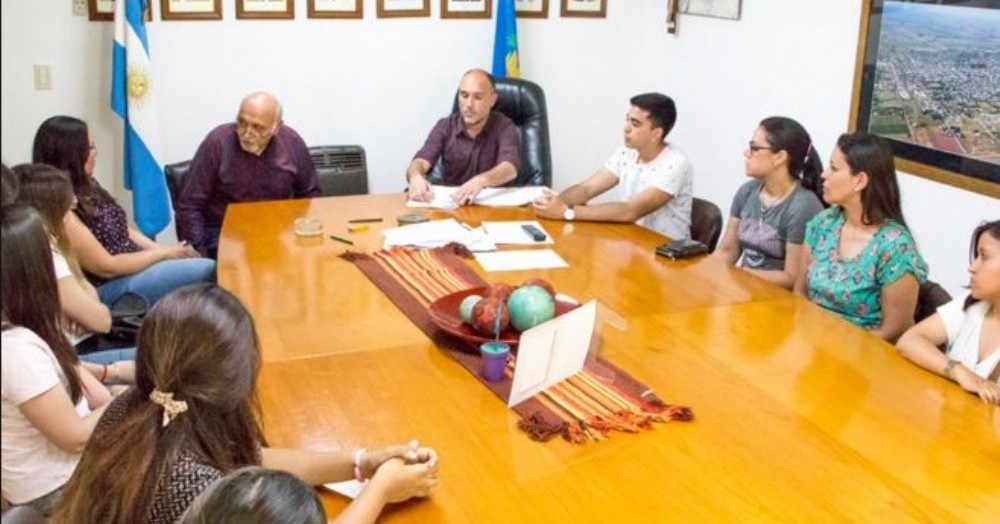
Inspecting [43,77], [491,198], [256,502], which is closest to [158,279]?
[491,198]

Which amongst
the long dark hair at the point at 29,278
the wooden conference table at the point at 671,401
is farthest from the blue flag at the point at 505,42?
the long dark hair at the point at 29,278

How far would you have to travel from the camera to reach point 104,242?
3016 millimetres

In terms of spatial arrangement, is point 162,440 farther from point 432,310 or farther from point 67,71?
point 67,71

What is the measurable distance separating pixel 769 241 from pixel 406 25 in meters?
2.33

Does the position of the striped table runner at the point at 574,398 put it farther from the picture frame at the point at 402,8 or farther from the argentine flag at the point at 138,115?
the picture frame at the point at 402,8

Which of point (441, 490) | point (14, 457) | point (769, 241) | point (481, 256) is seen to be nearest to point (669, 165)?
point (769, 241)

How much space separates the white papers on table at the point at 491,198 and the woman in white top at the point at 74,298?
1.22 meters

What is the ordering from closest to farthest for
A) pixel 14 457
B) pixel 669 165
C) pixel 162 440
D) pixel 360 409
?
pixel 162 440, pixel 14 457, pixel 360 409, pixel 669 165

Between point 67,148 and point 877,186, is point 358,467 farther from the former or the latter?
point 67,148

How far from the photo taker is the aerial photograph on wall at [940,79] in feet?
10.3

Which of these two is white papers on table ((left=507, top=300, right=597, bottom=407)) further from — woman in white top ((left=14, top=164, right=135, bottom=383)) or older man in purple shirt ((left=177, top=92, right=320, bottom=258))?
older man in purple shirt ((left=177, top=92, right=320, bottom=258))

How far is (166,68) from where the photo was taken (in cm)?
415

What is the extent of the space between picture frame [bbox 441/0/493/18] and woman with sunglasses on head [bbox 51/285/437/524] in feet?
11.4

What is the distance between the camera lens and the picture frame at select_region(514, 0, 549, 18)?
4754mm
